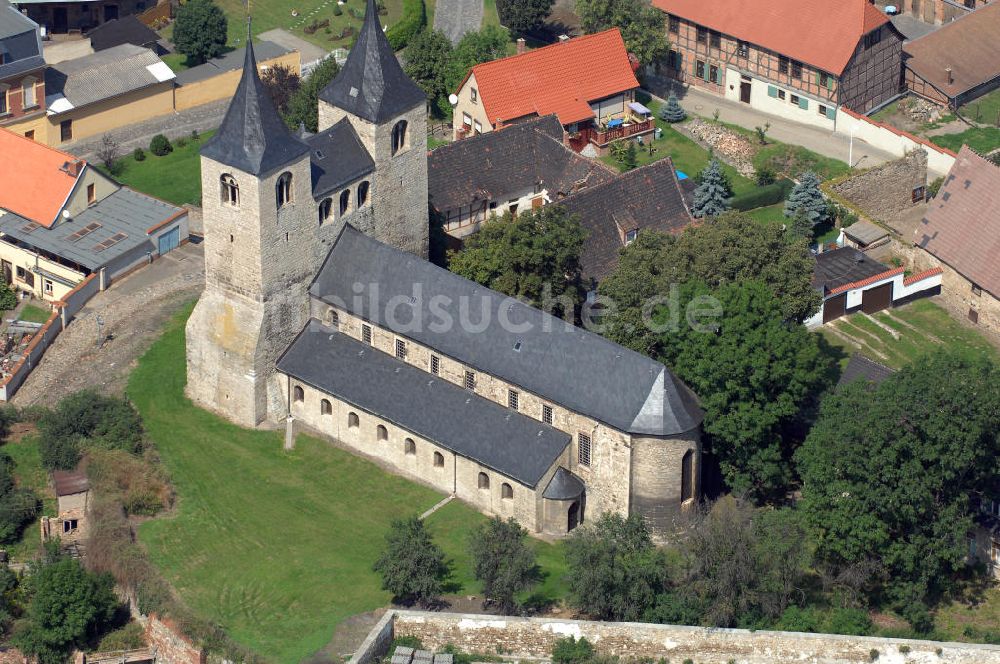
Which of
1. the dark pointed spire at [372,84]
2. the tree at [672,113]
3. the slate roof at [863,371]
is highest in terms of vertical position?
the dark pointed spire at [372,84]

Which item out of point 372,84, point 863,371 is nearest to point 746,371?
point 863,371

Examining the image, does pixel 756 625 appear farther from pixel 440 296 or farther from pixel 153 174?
pixel 153 174

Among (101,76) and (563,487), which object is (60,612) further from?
(101,76)

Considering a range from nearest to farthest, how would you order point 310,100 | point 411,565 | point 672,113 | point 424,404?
point 411,565 → point 424,404 → point 310,100 → point 672,113

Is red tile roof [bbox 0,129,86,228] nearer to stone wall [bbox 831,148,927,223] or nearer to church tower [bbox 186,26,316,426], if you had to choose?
church tower [bbox 186,26,316,426]

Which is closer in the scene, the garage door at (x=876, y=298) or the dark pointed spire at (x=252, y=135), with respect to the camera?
the dark pointed spire at (x=252, y=135)

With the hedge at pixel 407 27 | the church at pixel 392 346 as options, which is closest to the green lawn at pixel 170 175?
the hedge at pixel 407 27

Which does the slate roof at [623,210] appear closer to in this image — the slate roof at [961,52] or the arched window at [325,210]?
the arched window at [325,210]
